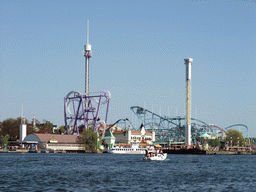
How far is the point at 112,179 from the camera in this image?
55594 mm

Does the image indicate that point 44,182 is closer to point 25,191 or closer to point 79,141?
point 25,191

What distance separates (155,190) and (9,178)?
20.2m

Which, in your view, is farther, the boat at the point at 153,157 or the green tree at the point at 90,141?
the green tree at the point at 90,141

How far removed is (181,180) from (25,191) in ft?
69.3

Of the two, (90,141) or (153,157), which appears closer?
(153,157)

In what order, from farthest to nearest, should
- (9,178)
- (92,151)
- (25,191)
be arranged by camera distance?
(92,151) < (9,178) < (25,191)

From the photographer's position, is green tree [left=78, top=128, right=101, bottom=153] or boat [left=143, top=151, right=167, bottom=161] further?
green tree [left=78, top=128, right=101, bottom=153]

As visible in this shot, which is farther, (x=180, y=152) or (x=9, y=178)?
(x=180, y=152)

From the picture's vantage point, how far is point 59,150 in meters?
199

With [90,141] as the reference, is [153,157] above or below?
below

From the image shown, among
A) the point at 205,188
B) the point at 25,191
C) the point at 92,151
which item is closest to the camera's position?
the point at 25,191

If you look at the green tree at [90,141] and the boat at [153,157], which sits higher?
the green tree at [90,141]

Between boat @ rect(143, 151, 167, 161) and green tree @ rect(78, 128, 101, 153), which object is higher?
green tree @ rect(78, 128, 101, 153)

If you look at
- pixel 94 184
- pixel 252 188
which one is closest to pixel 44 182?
pixel 94 184
